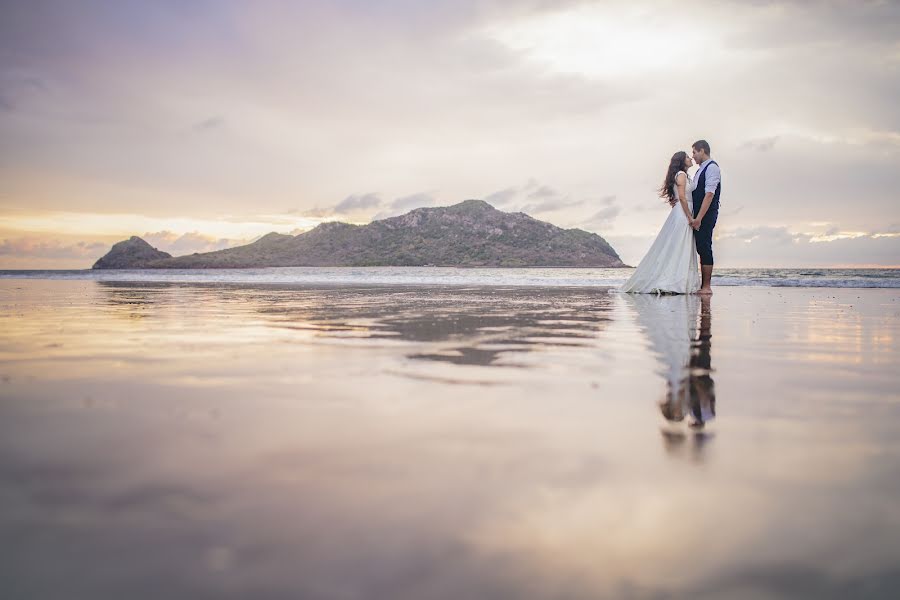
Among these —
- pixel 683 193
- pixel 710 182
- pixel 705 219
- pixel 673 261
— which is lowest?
pixel 673 261

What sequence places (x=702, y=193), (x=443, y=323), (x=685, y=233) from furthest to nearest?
1. (x=685, y=233)
2. (x=702, y=193)
3. (x=443, y=323)

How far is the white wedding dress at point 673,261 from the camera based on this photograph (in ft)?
34.4

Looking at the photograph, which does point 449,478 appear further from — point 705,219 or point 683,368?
point 705,219

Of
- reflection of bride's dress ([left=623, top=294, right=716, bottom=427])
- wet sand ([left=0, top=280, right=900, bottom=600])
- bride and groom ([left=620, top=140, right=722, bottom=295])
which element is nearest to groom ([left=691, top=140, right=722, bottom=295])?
bride and groom ([left=620, top=140, right=722, bottom=295])

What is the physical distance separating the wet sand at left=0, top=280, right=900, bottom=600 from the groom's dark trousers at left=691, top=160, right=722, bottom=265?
7486mm

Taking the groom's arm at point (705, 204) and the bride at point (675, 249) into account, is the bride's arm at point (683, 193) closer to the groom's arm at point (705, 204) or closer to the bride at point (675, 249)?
the bride at point (675, 249)

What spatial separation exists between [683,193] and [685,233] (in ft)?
2.39

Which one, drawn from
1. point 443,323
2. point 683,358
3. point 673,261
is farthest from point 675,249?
point 683,358

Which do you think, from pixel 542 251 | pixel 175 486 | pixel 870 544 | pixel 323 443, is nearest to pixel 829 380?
pixel 870 544

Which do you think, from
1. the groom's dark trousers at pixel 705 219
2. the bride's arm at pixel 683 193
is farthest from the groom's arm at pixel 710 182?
the bride's arm at pixel 683 193

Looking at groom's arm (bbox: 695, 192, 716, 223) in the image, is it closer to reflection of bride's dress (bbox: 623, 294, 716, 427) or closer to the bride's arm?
the bride's arm

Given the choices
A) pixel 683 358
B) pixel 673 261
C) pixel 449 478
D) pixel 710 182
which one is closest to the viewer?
pixel 449 478

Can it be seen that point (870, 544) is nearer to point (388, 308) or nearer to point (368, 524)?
point (368, 524)

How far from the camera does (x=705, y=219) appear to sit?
10258mm
